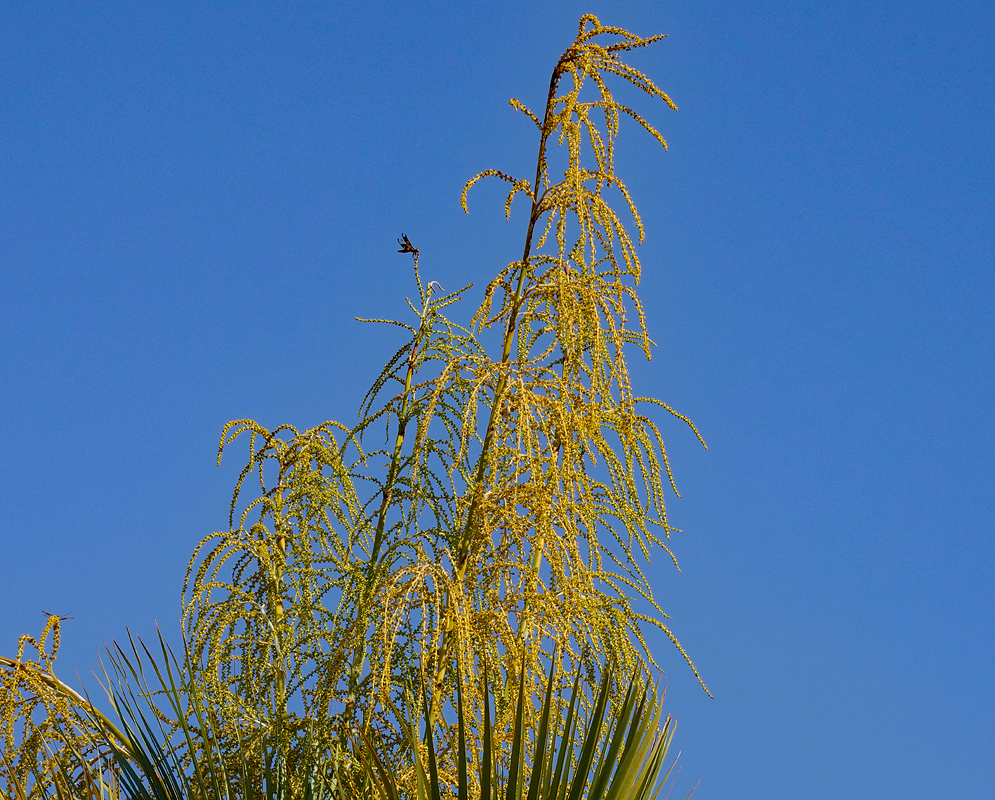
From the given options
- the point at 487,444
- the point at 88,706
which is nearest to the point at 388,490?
the point at 487,444

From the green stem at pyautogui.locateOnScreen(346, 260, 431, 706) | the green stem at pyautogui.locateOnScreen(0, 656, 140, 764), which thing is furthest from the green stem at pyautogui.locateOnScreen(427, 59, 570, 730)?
the green stem at pyautogui.locateOnScreen(0, 656, 140, 764)

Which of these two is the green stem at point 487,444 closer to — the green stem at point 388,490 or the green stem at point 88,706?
the green stem at point 388,490

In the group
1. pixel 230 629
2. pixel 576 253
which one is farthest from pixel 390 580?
pixel 576 253

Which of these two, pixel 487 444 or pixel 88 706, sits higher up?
pixel 487 444

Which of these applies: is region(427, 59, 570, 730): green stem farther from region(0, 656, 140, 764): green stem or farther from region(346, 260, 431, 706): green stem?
region(0, 656, 140, 764): green stem

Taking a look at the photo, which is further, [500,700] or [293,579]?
[293,579]

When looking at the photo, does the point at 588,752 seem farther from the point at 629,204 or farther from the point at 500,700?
the point at 629,204

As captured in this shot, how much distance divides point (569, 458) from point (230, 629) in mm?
1339

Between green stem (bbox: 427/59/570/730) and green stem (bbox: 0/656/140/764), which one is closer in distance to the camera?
green stem (bbox: 427/59/570/730)

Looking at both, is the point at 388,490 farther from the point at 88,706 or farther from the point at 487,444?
the point at 88,706

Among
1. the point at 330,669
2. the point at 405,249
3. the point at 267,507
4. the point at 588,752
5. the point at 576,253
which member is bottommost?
the point at 588,752

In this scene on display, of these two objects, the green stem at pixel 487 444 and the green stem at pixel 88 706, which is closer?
the green stem at pixel 487 444

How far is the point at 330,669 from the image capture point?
344 centimetres

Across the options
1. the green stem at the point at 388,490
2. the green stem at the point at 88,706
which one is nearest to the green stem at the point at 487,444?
the green stem at the point at 388,490
